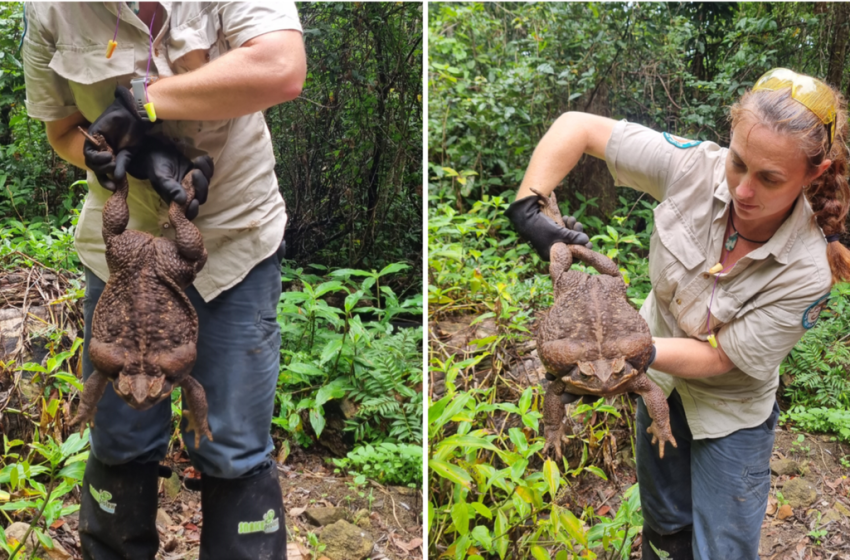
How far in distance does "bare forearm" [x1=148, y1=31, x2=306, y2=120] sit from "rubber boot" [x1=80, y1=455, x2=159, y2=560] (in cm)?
132

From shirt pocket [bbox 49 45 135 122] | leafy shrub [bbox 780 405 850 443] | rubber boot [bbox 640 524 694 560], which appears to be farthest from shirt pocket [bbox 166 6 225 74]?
leafy shrub [bbox 780 405 850 443]

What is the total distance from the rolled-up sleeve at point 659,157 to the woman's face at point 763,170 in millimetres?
215

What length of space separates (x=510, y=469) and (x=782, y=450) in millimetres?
2606

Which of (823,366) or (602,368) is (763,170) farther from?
(823,366)

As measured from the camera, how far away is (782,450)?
4.34m

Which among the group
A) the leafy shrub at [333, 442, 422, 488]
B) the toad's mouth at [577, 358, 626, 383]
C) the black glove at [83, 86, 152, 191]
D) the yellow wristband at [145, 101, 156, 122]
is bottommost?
the leafy shrub at [333, 442, 422, 488]

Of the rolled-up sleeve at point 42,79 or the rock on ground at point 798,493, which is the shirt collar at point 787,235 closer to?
the rolled-up sleeve at point 42,79

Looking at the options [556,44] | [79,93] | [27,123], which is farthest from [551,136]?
[27,123]

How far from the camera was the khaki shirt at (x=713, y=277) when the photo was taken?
223 cm

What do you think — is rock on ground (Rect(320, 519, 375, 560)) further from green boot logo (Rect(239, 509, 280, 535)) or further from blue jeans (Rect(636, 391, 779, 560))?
blue jeans (Rect(636, 391, 779, 560))

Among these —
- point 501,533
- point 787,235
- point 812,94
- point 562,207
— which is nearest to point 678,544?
point 501,533

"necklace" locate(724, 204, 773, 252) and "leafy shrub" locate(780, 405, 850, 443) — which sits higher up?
"necklace" locate(724, 204, 773, 252)

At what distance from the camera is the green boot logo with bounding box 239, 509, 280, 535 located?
2.29 m

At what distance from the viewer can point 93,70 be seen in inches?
78.1
